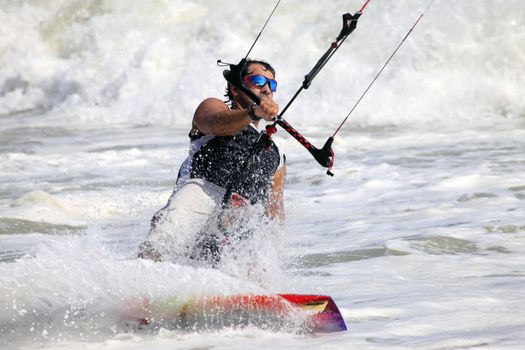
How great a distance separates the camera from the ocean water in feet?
13.0

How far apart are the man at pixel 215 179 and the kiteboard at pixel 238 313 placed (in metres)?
0.57

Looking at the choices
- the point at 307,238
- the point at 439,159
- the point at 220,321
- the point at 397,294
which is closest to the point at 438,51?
the point at 439,159

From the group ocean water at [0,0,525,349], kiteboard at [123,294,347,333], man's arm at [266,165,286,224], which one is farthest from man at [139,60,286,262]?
kiteboard at [123,294,347,333]

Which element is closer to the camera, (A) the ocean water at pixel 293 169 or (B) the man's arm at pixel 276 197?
(A) the ocean water at pixel 293 169

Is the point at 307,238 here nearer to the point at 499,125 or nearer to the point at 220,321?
the point at 220,321

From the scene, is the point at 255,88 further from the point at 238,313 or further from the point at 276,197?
the point at 238,313

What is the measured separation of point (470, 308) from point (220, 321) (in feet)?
3.78

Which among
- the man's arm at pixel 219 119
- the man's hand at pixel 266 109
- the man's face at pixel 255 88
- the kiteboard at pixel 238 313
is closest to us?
the kiteboard at pixel 238 313

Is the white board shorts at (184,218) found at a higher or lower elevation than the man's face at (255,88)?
lower

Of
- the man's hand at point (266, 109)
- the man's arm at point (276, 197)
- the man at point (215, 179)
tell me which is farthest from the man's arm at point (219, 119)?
the man's arm at point (276, 197)

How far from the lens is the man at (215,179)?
457cm

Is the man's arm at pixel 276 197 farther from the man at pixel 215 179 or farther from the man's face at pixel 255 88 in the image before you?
the man's face at pixel 255 88

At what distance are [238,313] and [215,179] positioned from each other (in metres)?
0.91

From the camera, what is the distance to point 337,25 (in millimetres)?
18547
